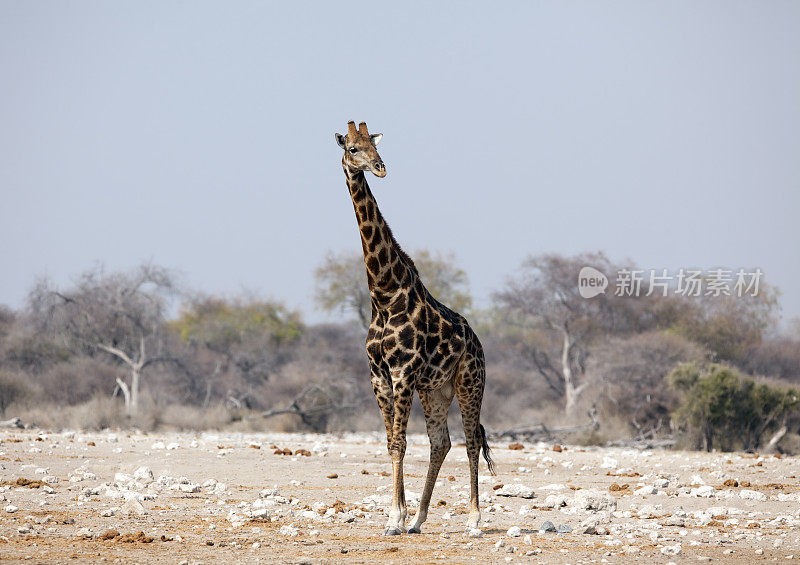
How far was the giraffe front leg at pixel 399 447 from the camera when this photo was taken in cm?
889

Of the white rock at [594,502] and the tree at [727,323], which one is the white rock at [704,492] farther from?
the tree at [727,323]

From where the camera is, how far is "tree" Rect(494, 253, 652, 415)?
119 ft

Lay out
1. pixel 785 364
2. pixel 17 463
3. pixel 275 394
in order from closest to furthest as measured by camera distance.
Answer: pixel 17 463, pixel 275 394, pixel 785 364

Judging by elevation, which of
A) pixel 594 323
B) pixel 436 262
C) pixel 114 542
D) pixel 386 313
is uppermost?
pixel 436 262

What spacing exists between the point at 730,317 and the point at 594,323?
5361 mm

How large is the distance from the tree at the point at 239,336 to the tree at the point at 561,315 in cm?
985

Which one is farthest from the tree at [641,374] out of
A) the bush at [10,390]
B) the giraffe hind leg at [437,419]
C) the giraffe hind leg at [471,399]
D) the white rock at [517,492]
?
the bush at [10,390]

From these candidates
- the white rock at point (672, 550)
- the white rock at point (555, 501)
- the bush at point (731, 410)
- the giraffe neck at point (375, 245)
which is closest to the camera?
the white rock at point (672, 550)

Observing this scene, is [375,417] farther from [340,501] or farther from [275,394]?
[340,501]

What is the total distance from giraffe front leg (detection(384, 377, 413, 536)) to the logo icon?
1171 inches

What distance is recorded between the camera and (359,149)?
8.95 meters

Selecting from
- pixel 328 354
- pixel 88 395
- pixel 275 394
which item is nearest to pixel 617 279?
pixel 328 354

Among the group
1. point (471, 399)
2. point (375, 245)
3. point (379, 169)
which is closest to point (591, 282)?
point (471, 399)

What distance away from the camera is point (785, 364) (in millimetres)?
36469
